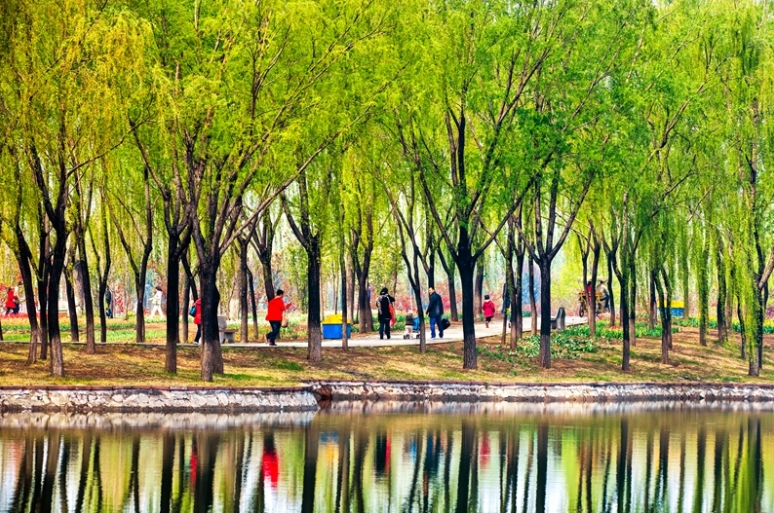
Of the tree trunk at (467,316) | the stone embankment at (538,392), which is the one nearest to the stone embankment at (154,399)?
the stone embankment at (538,392)

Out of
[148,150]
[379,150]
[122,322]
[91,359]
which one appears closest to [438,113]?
[379,150]

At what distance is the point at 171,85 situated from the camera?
98.8 ft

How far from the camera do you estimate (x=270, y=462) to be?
21531 mm

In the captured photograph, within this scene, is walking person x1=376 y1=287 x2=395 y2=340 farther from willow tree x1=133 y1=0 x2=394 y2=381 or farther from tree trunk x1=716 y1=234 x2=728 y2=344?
willow tree x1=133 y1=0 x2=394 y2=381

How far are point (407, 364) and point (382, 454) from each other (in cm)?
1645

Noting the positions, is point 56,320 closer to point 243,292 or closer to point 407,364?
point 407,364

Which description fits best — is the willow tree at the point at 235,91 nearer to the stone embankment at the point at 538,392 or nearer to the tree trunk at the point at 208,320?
the tree trunk at the point at 208,320

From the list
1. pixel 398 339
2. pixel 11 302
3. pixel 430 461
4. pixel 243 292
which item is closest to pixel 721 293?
pixel 398 339

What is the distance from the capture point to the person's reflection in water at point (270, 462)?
19.8 metres

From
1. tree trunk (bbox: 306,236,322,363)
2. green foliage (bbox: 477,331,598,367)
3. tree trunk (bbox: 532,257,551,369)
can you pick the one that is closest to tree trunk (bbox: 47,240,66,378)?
tree trunk (bbox: 306,236,322,363)

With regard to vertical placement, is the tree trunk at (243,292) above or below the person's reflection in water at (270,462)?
above

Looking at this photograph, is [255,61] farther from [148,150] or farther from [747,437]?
[747,437]

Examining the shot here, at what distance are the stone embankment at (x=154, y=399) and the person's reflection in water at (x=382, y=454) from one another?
17.0ft

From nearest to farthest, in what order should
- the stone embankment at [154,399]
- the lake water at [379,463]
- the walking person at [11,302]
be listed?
the lake water at [379,463] → the stone embankment at [154,399] → the walking person at [11,302]
